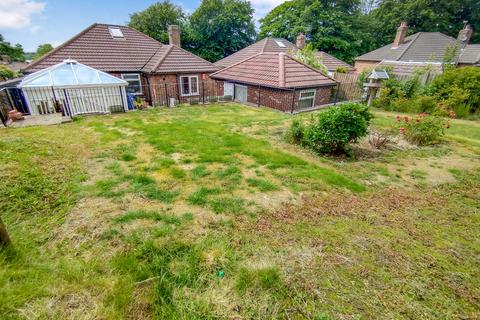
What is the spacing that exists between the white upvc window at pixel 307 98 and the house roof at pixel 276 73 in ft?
1.53

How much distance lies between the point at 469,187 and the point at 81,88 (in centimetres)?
1445

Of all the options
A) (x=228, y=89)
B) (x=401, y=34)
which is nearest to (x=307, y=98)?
(x=228, y=89)

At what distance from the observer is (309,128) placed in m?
7.04

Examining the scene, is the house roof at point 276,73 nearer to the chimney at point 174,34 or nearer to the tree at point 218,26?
the chimney at point 174,34

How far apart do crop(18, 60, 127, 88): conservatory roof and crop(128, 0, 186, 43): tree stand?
61.4 ft

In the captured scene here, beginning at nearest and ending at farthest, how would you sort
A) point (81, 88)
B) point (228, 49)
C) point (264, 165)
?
point (264, 165) < point (81, 88) < point (228, 49)

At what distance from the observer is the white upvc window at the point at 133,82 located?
1478 centimetres

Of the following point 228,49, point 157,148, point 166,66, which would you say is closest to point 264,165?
point 157,148

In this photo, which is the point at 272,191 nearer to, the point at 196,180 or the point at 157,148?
the point at 196,180

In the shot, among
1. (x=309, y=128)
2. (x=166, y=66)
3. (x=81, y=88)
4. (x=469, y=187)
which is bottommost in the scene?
(x=469, y=187)

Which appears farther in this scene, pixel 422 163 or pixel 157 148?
pixel 157 148

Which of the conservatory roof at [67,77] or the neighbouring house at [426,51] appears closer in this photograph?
the conservatory roof at [67,77]

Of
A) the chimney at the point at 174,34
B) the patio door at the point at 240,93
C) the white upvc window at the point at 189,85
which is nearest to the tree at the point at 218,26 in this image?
the chimney at the point at 174,34

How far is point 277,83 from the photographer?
12.7 meters
